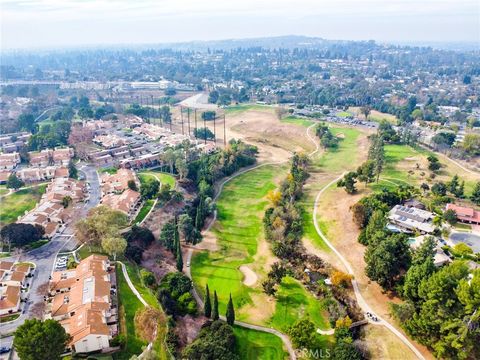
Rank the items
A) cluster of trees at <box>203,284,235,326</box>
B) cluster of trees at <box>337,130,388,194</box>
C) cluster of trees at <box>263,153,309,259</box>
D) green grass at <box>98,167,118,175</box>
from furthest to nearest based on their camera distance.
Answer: green grass at <box>98,167,118,175</box> < cluster of trees at <box>337,130,388,194</box> < cluster of trees at <box>263,153,309,259</box> < cluster of trees at <box>203,284,235,326</box>

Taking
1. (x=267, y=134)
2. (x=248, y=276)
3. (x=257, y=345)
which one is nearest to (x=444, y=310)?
(x=257, y=345)

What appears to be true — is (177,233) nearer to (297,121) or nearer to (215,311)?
(215,311)

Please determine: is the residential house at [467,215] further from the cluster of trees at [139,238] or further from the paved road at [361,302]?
the cluster of trees at [139,238]

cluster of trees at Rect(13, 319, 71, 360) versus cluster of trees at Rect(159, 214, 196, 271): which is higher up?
cluster of trees at Rect(13, 319, 71, 360)

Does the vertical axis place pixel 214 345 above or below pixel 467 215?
below

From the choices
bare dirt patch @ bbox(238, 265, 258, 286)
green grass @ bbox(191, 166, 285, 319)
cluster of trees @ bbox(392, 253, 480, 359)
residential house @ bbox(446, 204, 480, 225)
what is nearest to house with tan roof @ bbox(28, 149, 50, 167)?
green grass @ bbox(191, 166, 285, 319)

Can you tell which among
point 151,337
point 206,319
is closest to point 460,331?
point 206,319

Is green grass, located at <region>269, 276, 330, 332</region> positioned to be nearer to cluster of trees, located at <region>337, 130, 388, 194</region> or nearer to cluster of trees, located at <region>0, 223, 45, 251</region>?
cluster of trees, located at <region>337, 130, 388, 194</region>

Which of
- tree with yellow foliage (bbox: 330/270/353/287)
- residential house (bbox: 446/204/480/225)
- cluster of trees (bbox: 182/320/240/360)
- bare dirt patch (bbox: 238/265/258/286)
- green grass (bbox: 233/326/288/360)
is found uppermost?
residential house (bbox: 446/204/480/225)

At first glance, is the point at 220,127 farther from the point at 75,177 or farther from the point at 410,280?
the point at 410,280
